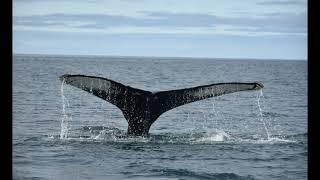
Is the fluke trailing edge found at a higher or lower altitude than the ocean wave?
higher

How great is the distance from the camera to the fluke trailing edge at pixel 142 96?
25.1ft

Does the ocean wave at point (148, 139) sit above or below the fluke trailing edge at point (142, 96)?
below

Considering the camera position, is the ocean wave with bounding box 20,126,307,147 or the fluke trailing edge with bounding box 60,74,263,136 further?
the ocean wave with bounding box 20,126,307,147

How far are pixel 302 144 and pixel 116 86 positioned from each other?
380 centimetres

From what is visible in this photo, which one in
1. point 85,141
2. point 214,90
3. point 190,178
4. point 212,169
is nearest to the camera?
point 190,178

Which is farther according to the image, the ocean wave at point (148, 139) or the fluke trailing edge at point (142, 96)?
the ocean wave at point (148, 139)

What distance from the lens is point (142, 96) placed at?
28.0ft

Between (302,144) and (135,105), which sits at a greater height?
(135,105)

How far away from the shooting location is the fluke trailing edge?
764 cm

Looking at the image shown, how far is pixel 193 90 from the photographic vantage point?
8.03 meters
